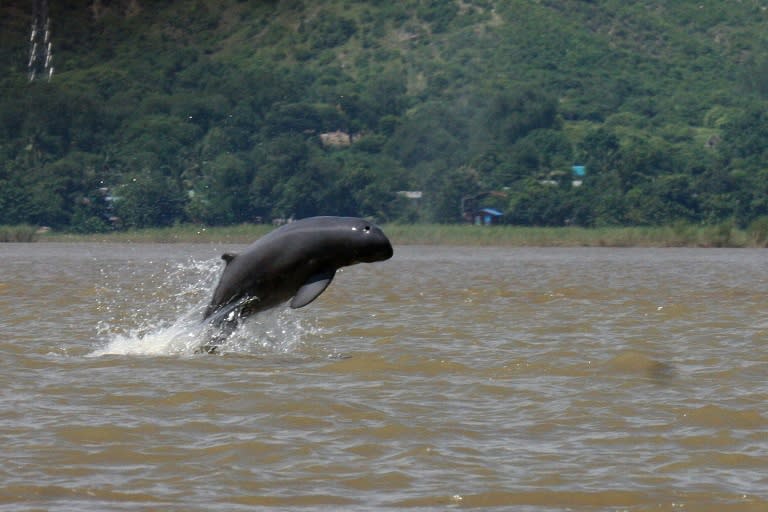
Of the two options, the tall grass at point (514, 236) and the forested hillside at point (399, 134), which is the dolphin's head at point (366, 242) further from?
the forested hillside at point (399, 134)

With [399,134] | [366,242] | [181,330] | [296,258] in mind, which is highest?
[399,134]

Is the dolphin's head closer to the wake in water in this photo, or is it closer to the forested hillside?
the wake in water

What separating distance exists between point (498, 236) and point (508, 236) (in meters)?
1.14

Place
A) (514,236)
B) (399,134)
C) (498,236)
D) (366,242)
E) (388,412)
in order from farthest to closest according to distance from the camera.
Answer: (399,134) < (498,236) < (514,236) < (366,242) < (388,412)

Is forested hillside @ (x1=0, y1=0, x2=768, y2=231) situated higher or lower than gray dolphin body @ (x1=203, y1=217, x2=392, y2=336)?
higher

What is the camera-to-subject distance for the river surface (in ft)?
31.3

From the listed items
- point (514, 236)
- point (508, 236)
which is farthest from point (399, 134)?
point (514, 236)

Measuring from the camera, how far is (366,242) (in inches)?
619

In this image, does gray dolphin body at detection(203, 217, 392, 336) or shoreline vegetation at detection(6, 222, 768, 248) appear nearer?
gray dolphin body at detection(203, 217, 392, 336)

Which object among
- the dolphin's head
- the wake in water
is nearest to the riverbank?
the wake in water

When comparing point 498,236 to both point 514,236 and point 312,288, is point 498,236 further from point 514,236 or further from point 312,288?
point 312,288

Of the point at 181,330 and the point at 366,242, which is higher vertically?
the point at 366,242

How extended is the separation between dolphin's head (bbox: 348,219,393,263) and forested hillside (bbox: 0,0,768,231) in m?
106

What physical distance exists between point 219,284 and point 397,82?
159426mm
